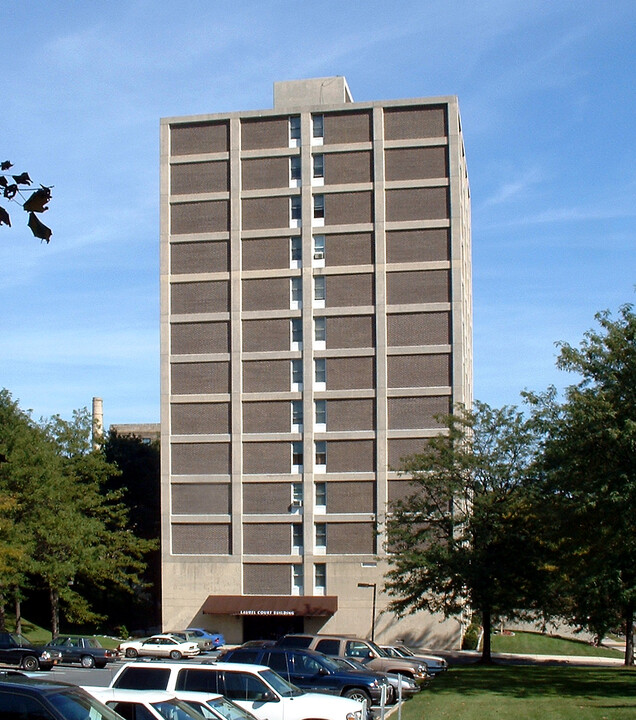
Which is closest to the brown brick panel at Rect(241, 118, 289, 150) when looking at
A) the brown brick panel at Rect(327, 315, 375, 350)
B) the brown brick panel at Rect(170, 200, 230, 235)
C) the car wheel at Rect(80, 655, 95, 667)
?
the brown brick panel at Rect(170, 200, 230, 235)

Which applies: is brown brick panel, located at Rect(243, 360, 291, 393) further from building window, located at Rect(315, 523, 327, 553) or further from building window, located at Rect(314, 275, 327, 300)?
building window, located at Rect(315, 523, 327, 553)

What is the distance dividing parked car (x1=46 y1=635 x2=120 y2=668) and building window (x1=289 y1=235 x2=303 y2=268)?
3001 cm

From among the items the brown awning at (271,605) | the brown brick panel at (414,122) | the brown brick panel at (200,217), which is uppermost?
the brown brick panel at (414,122)

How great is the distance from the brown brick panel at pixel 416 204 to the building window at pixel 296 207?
6057mm

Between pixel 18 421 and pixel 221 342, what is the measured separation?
14.3 meters

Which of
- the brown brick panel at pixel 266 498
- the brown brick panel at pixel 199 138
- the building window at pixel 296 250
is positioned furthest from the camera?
the brown brick panel at pixel 199 138

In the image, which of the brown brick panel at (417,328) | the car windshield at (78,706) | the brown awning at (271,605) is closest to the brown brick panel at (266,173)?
the brown brick panel at (417,328)

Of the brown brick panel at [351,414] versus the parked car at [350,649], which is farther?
the brown brick panel at [351,414]

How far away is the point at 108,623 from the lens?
2724 inches

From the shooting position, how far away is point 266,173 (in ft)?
219

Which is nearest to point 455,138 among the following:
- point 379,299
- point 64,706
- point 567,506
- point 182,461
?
point 379,299

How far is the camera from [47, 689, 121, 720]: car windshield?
11.8m

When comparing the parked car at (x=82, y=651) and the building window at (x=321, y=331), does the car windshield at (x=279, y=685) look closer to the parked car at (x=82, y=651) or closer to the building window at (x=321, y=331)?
the parked car at (x=82, y=651)

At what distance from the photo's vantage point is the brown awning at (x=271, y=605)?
60.8 meters
